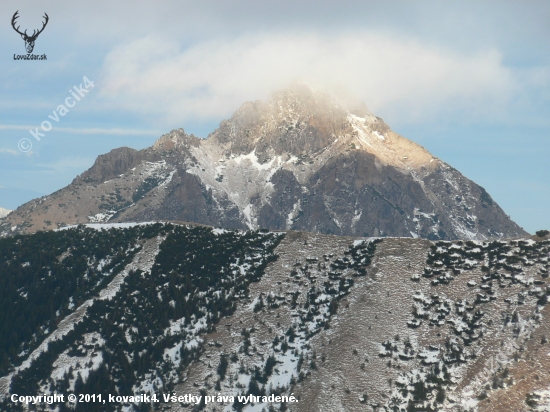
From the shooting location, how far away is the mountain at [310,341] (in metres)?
158

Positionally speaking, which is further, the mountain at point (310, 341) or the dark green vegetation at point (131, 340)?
the dark green vegetation at point (131, 340)

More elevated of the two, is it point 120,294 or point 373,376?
point 120,294

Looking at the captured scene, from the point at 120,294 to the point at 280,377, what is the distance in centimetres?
5037

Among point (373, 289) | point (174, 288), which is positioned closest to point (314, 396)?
point (373, 289)

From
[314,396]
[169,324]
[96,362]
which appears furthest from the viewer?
[169,324]

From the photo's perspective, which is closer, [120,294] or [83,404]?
[83,404]

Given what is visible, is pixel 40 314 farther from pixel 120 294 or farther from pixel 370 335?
pixel 370 335

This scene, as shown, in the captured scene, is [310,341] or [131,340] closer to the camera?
[310,341]

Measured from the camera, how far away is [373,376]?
162 metres

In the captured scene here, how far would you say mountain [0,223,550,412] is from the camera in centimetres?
15788

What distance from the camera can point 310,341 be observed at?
174875 millimetres

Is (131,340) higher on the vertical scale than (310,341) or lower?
lower

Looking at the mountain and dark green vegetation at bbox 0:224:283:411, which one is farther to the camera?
dark green vegetation at bbox 0:224:283:411

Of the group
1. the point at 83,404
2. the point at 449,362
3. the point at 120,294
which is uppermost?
the point at 120,294
